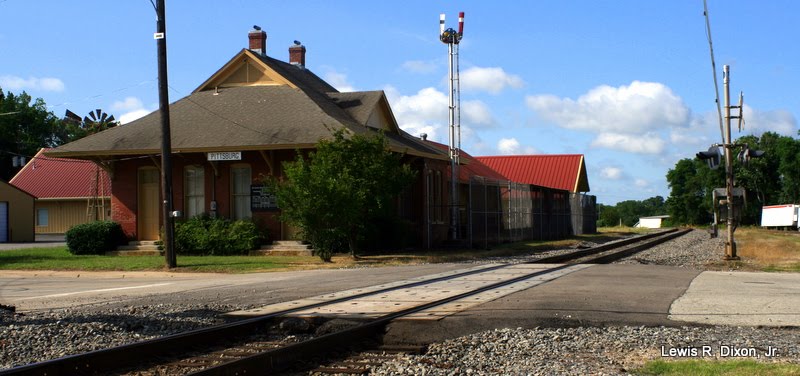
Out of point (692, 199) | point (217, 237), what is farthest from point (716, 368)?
point (692, 199)

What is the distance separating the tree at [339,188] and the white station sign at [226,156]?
286 centimetres

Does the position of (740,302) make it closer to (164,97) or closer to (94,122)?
(164,97)

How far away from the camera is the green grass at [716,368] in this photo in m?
7.34

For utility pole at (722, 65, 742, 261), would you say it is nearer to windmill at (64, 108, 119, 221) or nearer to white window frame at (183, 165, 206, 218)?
white window frame at (183, 165, 206, 218)

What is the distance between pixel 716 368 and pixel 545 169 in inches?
2401

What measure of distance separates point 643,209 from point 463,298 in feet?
620

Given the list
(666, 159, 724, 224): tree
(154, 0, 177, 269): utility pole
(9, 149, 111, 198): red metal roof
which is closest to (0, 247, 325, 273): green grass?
(154, 0, 177, 269): utility pole

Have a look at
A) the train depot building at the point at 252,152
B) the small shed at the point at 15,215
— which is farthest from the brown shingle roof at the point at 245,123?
the small shed at the point at 15,215

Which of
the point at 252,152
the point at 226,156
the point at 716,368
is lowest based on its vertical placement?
the point at 716,368

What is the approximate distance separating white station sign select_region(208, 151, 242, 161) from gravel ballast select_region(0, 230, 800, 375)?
57.9 feet

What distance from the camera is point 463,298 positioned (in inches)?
521

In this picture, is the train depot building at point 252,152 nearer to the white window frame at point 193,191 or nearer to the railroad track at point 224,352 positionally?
the white window frame at point 193,191

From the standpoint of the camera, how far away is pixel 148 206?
32.1m

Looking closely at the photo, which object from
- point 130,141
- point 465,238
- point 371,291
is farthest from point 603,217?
point 371,291
